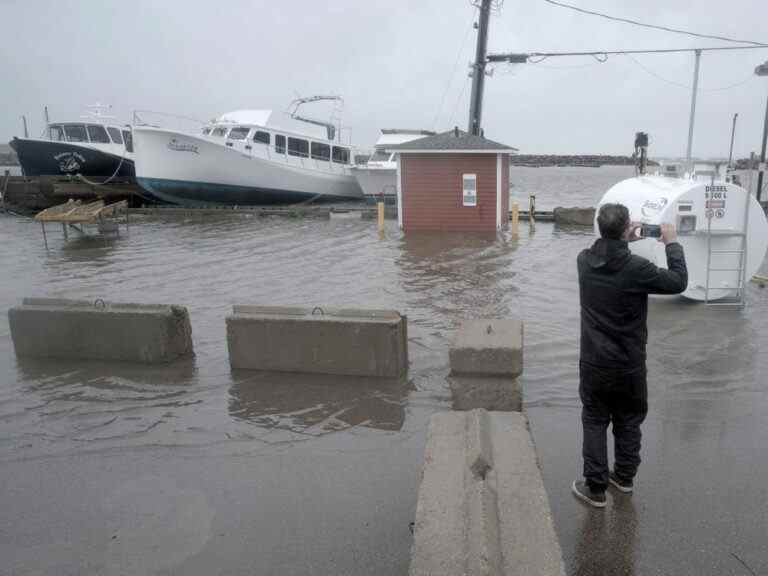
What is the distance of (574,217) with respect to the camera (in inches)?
848

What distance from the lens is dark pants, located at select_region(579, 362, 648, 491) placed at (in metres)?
3.73

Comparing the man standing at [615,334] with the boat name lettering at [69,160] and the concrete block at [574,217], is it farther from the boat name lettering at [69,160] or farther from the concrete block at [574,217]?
the boat name lettering at [69,160]

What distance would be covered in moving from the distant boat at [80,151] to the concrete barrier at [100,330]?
23.6 metres

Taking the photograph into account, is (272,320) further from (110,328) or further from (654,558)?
(654,558)

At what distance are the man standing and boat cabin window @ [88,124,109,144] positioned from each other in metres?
30.0

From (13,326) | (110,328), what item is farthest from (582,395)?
(13,326)

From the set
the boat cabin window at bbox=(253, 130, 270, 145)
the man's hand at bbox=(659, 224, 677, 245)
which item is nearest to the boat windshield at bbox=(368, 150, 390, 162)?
the boat cabin window at bbox=(253, 130, 270, 145)

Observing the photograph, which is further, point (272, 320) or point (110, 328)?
point (110, 328)

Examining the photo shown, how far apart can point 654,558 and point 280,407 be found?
Answer: 11.0 feet

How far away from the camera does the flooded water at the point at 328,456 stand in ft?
11.6

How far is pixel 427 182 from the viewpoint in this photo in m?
19.2

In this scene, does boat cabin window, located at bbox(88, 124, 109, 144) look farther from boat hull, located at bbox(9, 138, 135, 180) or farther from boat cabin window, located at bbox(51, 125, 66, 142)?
boat cabin window, located at bbox(51, 125, 66, 142)

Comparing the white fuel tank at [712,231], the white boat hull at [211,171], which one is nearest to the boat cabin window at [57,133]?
the white boat hull at [211,171]

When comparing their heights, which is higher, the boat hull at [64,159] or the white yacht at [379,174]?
the boat hull at [64,159]
